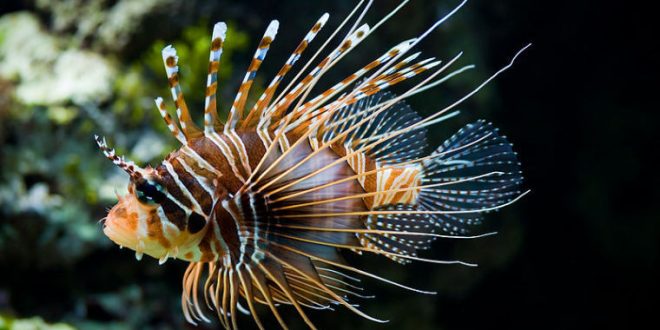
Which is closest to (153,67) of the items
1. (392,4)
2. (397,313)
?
(392,4)

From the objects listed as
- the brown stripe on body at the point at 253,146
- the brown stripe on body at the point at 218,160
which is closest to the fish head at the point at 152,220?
the brown stripe on body at the point at 218,160

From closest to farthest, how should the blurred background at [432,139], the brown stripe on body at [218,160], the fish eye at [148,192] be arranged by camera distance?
the fish eye at [148,192]
the brown stripe on body at [218,160]
the blurred background at [432,139]

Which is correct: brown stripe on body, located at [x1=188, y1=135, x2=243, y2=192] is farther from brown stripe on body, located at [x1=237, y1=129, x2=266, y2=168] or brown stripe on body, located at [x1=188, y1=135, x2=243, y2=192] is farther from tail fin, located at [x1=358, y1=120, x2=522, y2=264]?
tail fin, located at [x1=358, y1=120, x2=522, y2=264]

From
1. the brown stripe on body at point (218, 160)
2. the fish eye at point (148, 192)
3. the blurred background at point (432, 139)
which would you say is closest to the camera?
the fish eye at point (148, 192)

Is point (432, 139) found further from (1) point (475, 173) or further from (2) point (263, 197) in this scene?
(2) point (263, 197)

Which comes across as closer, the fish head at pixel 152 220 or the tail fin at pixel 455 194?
the fish head at pixel 152 220

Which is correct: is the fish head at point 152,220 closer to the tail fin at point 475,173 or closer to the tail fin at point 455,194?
the tail fin at point 455,194
